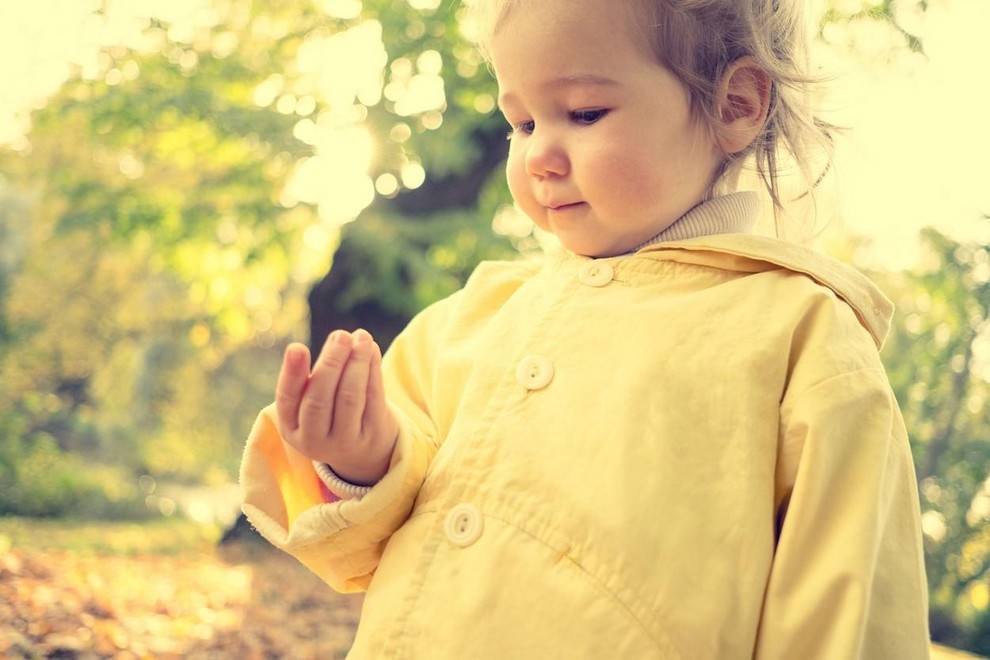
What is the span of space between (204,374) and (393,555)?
615 inches

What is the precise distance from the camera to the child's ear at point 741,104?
141cm

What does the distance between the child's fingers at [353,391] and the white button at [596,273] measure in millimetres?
361

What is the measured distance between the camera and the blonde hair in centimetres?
134

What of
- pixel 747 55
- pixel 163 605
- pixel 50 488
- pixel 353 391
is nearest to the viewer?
pixel 353 391

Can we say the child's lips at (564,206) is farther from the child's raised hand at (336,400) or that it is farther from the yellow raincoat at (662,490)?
the child's raised hand at (336,400)

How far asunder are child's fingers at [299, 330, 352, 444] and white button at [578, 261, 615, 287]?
15.4 inches

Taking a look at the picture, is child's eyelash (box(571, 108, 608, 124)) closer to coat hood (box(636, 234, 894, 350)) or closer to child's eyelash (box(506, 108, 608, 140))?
child's eyelash (box(506, 108, 608, 140))

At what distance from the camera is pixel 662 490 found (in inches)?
46.3

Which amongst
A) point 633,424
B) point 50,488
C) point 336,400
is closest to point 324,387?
point 336,400

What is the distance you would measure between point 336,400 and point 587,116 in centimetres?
52

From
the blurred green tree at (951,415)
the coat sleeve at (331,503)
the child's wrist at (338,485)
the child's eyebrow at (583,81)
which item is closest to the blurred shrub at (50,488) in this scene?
the blurred green tree at (951,415)

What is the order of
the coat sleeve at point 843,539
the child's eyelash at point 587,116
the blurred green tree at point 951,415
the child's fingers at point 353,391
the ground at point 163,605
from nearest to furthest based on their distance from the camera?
the coat sleeve at point 843,539, the child's fingers at point 353,391, the child's eyelash at point 587,116, the ground at point 163,605, the blurred green tree at point 951,415

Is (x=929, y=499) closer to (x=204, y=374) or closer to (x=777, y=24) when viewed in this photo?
(x=777, y=24)

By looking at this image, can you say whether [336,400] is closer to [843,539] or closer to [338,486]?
[338,486]
